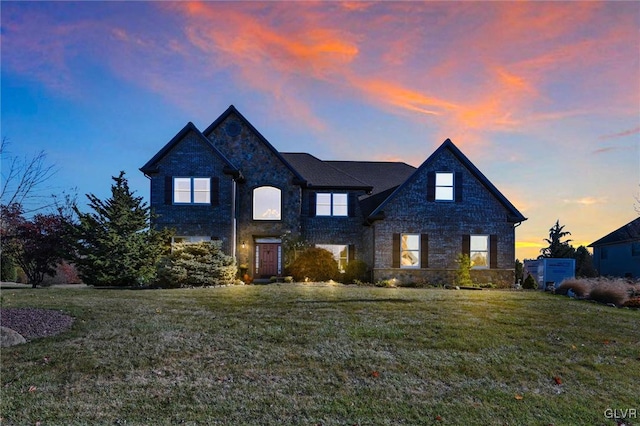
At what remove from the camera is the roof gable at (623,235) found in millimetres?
32656

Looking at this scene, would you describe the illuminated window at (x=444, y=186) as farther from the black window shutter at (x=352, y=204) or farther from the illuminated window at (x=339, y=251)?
the illuminated window at (x=339, y=251)

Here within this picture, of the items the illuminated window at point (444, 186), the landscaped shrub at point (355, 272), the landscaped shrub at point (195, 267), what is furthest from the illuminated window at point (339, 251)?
the landscaped shrub at point (195, 267)

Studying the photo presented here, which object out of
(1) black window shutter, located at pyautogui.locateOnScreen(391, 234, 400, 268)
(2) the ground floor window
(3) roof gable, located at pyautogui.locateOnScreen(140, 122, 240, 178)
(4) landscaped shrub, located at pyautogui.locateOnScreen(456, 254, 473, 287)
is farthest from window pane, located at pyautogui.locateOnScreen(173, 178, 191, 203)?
(4) landscaped shrub, located at pyautogui.locateOnScreen(456, 254, 473, 287)

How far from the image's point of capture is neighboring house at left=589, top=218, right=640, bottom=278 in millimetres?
33312

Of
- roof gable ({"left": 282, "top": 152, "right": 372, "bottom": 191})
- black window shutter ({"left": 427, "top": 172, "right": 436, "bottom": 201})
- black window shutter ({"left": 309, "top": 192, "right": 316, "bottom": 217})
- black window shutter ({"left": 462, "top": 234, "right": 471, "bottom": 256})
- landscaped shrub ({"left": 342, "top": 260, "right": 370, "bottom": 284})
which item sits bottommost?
landscaped shrub ({"left": 342, "top": 260, "right": 370, "bottom": 284})

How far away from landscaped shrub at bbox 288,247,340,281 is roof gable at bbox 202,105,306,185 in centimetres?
414

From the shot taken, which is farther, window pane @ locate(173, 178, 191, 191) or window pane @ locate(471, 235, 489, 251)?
window pane @ locate(471, 235, 489, 251)

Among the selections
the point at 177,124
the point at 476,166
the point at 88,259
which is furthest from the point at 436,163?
the point at 88,259

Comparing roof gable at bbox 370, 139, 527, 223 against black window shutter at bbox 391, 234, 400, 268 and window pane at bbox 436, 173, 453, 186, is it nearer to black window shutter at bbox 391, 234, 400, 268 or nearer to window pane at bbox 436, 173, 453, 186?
window pane at bbox 436, 173, 453, 186

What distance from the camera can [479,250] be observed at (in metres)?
23.2

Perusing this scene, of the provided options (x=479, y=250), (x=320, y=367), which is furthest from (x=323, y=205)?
(x=320, y=367)

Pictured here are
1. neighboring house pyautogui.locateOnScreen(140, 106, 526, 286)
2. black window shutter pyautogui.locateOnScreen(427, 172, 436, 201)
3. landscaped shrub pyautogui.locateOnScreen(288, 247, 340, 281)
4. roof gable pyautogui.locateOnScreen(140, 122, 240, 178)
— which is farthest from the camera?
black window shutter pyautogui.locateOnScreen(427, 172, 436, 201)

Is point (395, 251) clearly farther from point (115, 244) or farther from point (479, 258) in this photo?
point (115, 244)

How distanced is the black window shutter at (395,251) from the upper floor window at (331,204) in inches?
156
